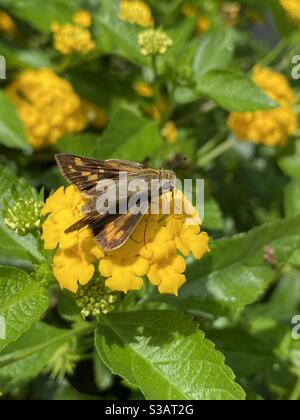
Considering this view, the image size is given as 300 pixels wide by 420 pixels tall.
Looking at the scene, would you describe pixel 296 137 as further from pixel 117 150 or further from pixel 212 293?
pixel 212 293

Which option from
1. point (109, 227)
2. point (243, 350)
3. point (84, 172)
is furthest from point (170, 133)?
point (109, 227)

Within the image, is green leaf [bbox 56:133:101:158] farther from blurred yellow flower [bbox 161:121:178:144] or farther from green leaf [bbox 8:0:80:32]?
green leaf [bbox 8:0:80:32]

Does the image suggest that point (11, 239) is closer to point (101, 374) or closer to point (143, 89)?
point (101, 374)

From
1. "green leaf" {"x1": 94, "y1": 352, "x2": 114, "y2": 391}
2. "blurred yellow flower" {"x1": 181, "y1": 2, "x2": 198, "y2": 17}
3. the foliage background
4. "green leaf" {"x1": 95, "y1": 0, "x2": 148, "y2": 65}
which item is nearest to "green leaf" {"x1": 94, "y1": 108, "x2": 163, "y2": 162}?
the foliage background

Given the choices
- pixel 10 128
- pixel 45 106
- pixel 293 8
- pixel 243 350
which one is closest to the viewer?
pixel 243 350

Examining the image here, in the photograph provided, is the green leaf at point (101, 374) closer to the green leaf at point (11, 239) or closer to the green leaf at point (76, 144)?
the green leaf at point (11, 239)
